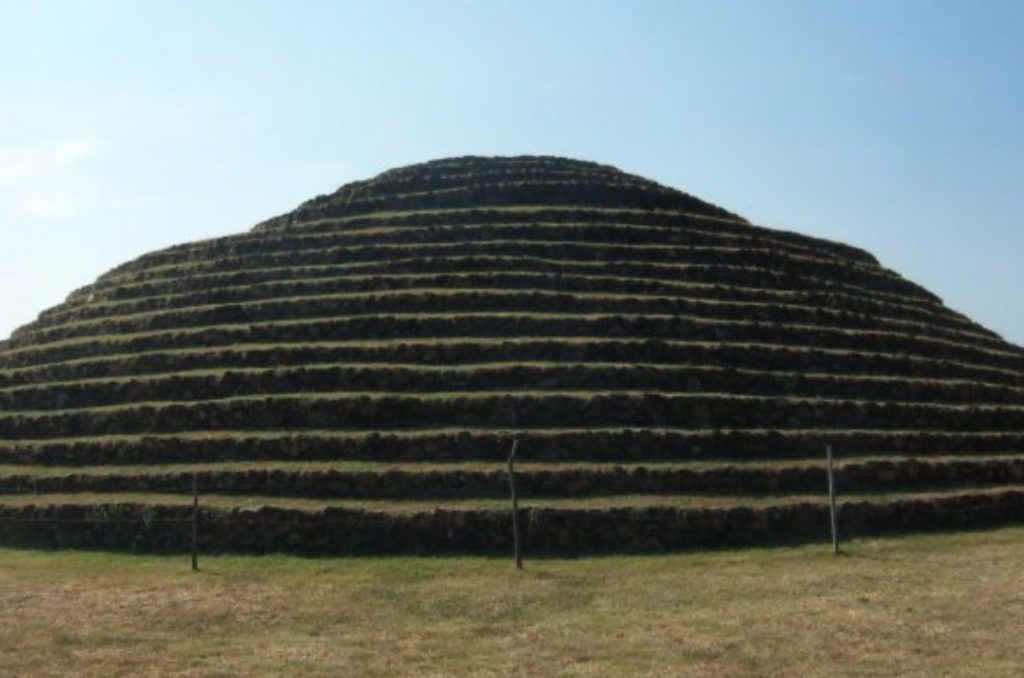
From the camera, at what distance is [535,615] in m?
13.5

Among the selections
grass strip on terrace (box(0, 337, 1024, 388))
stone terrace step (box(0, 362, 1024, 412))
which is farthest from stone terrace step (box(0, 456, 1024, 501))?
grass strip on terrace (box(0, 337, 1024, 388))

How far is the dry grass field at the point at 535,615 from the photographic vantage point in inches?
437

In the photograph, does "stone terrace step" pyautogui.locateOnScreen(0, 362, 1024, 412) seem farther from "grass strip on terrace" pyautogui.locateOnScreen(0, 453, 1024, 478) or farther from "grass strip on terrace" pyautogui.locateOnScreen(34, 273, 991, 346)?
"grass strip on terrace" pyautogui.locateOnScreen(34, 273, 991, 346)

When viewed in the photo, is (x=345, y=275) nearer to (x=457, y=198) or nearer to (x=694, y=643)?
(x=457, y=198)

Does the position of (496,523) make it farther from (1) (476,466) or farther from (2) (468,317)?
(2) (468,317)

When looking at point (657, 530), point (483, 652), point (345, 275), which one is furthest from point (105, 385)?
point (483, 652)

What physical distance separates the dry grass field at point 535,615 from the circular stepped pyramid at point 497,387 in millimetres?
1141

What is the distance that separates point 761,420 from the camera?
22.0 m

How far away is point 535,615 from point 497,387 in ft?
29.7

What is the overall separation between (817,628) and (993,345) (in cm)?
2071

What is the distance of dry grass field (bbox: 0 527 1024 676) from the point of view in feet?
36.4

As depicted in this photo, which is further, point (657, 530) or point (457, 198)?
point (457, 198)

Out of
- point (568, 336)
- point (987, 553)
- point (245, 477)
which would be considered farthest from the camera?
point (568, 336)

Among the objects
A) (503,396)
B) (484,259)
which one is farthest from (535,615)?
(484,259)
